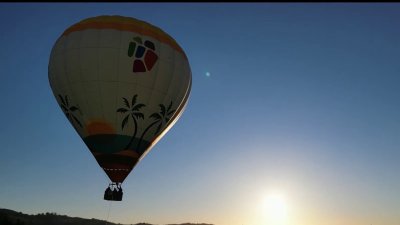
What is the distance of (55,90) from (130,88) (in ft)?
19.9

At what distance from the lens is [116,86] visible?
27109 millimetres

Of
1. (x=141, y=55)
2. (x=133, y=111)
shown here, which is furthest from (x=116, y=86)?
(x=141, y=55)

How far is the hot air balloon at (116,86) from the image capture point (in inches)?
1043

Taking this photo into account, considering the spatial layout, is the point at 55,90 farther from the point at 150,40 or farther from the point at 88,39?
the point at 150,40

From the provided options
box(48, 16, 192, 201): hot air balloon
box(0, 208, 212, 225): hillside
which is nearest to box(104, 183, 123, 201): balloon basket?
box(48, 16, 192, 201): hot air balloon

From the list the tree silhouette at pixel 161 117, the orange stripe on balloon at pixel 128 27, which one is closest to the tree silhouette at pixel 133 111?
the tree silhouette at pixel 161 117

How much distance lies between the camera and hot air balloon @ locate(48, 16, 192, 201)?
86.9 ft

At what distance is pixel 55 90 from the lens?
2917 centimetres

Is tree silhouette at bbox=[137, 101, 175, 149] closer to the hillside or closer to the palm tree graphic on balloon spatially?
the palm tree graphic on balloon

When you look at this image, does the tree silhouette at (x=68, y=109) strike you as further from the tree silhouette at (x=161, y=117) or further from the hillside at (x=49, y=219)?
the hillside at (x=49, y=219)

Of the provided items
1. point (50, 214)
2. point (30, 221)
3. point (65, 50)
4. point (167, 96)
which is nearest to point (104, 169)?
point (167, 96)

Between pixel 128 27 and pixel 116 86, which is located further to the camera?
pixel 128 27

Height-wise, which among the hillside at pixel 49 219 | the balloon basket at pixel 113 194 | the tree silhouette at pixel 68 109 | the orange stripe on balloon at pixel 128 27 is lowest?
the balloon basket at pixel 113 194

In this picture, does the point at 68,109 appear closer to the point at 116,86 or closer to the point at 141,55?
the point at 116,86
